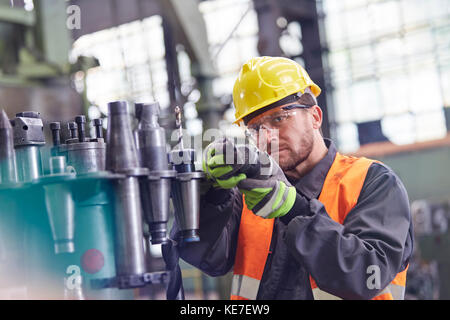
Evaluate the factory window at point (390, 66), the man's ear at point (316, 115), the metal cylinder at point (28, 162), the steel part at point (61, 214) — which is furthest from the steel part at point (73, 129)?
the factory window at point (390, 66)

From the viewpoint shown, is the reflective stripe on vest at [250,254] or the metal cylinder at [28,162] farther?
the reflective stripe on vest at [250,254]

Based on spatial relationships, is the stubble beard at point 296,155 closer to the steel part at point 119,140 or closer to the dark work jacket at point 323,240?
the dark work jacket at point 323,240

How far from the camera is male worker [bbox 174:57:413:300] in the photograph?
5.63 feet

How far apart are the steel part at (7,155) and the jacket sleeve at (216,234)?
2.24ft

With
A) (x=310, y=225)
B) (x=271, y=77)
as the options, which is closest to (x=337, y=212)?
(x=310, y=225)

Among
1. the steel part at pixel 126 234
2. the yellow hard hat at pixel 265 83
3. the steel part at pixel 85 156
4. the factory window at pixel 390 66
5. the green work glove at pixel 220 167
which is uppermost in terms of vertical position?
the factory window at pixel 390 66

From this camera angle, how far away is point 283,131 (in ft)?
6.59

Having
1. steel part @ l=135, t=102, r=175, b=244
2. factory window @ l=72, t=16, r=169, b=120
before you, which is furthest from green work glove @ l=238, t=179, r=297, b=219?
factory window @ l=72, t=16, r=169, b=120

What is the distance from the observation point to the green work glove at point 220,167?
1.54 metres

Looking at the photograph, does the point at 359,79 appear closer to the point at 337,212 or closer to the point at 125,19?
the point at 125,19

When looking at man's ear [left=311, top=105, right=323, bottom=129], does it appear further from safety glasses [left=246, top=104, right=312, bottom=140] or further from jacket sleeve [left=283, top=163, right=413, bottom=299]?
jacket sleeve [left=283, top=163, right=413, bottom=299]

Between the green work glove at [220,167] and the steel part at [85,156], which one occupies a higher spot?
the steel part at [85,156]

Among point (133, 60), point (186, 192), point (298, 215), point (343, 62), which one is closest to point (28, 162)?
point (186, 192)

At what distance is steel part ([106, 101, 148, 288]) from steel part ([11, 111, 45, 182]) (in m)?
0.18
